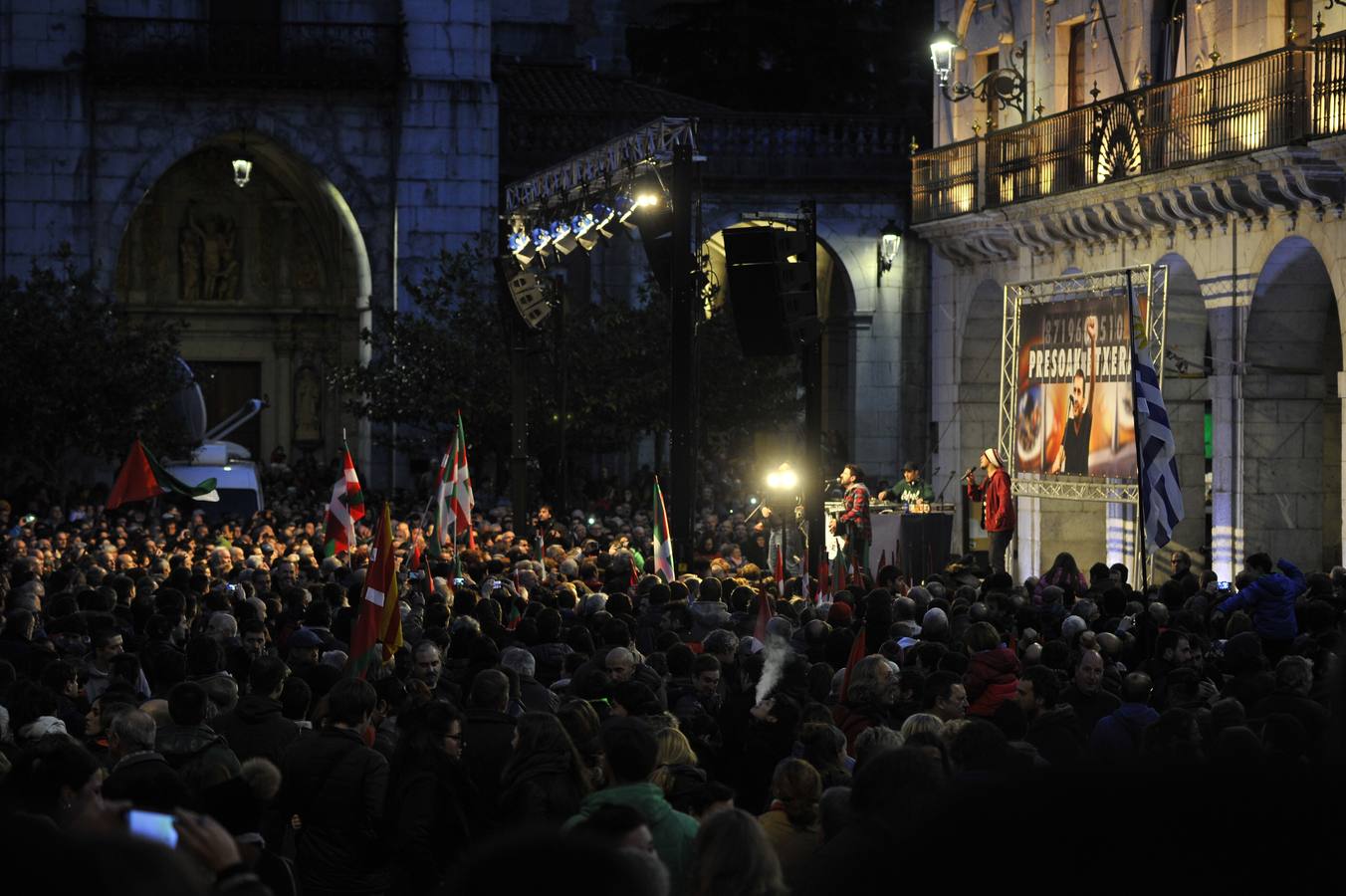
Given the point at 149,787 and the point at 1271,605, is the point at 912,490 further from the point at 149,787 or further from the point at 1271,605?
the point at 149,787

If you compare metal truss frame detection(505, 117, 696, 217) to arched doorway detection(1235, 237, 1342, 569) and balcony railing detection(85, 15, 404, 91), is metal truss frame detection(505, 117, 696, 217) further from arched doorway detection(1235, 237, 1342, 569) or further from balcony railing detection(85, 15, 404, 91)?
balcony railing detection(85, 15, 404, 91)

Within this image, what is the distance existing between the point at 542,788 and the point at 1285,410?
1902 centimetres

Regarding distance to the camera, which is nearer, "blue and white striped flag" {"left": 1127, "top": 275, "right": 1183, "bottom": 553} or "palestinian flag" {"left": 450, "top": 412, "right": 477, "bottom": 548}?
"blue and white striped flag" {"left": 1127, "top": 275, "right": 1183, "bottom": 553}

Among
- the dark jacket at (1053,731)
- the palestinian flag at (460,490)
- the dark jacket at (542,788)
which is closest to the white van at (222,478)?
the palestinian flag at (460,490)

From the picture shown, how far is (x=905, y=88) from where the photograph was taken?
178 ft

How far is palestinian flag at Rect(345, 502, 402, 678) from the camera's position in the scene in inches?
453

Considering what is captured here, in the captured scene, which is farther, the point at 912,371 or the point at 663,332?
the point at 912,371

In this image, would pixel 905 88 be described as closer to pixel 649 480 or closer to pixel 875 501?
pixel 649 480

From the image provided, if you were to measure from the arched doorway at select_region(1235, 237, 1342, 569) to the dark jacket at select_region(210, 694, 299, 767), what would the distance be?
1778cm

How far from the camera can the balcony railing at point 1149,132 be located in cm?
2209

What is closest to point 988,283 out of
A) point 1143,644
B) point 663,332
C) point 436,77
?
point 663,332

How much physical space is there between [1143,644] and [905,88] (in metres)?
41.4

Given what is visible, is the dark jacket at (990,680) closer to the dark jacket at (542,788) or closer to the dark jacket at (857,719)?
the dark jacket at (857,719)

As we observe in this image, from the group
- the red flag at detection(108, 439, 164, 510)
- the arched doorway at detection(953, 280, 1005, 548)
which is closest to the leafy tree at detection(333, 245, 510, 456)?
the arched doorway at detection(953, 280, 1005, 548)
